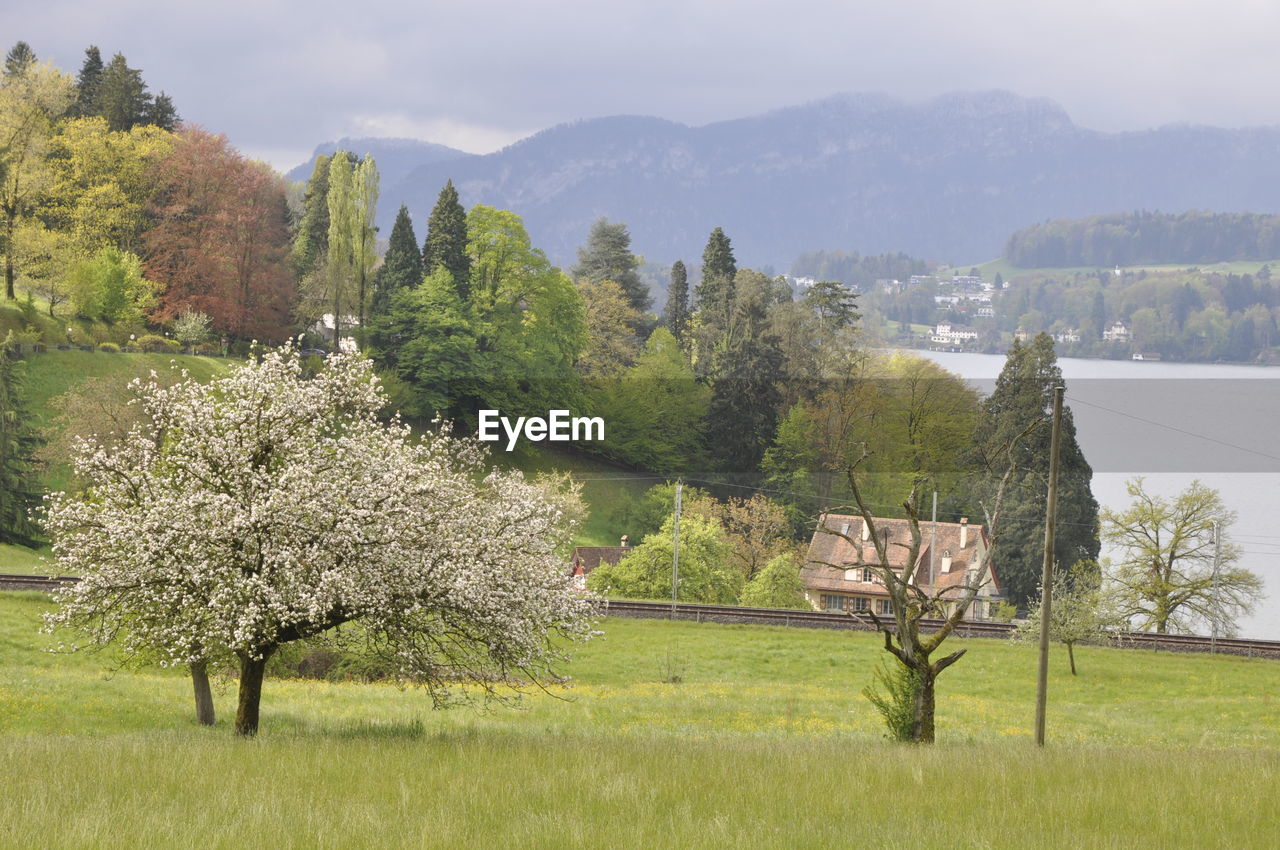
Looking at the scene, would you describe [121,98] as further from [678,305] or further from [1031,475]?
[1031,475]

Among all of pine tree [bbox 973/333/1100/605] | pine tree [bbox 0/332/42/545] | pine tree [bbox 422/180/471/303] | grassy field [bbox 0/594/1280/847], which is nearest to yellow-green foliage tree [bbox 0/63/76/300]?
pine tree [bbox 0/332/42/545]

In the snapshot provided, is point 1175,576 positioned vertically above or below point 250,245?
below

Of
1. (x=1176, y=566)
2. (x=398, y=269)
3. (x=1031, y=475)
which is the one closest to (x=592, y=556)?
(x=1031, y=475)

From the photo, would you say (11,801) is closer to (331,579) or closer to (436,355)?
(331,579)

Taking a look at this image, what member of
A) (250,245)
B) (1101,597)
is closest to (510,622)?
(1101,597)

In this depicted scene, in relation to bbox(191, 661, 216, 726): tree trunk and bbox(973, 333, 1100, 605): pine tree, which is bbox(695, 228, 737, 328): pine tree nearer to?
bbox(973, 333, 1100, 605): pine tree

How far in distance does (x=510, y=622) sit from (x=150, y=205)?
87.1 metres

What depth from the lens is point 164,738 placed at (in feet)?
70.2

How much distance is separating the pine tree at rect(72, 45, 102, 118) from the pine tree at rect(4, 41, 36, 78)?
12.4ft

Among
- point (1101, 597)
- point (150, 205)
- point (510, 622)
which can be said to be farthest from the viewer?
point (150, 205)

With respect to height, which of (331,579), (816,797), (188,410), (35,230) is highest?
(35,230)

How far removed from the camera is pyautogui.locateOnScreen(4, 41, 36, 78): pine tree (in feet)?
319

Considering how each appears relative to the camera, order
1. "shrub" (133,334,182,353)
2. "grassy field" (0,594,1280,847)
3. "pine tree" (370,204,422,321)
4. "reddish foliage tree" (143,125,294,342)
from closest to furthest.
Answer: "grassy field" (0,594,1280,847)
"shrub" (133,334,182,353)
"reddish foliage tree" (143,125,294,342)
"pine tree" (370,204,422,321)

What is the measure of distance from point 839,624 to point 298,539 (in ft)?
133
